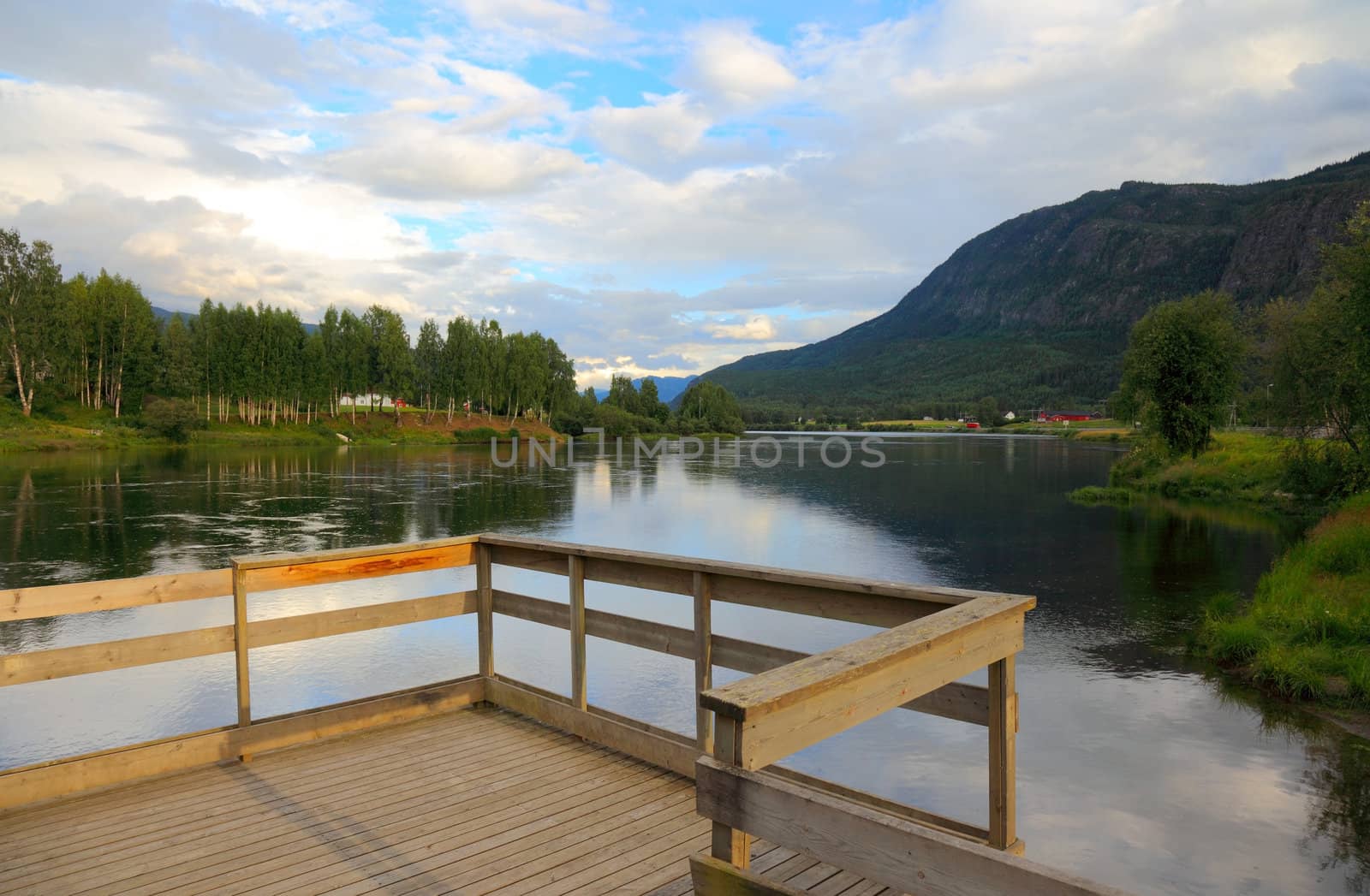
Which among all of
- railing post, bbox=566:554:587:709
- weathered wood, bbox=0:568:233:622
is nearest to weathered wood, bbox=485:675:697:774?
railing post, bbox=566:554:587:709

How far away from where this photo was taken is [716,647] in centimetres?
518

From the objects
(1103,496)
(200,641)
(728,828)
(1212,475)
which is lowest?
(1103,496)

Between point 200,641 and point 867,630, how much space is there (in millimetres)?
12200

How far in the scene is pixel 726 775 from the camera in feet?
7.47

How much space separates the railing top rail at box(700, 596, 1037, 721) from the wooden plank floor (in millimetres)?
1389

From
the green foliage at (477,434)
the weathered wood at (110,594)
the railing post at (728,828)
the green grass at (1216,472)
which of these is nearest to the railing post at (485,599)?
the weathered wood at (110,594)

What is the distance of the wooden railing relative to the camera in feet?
7.52

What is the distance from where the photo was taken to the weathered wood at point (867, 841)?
1822mm

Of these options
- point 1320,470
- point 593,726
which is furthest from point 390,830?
point 1320,470

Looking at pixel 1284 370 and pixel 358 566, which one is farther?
pixel 1284 370

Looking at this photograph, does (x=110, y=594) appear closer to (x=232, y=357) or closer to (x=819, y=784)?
(x=819, y=784)

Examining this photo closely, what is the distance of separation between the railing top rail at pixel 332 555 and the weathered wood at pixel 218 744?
107 centimetres

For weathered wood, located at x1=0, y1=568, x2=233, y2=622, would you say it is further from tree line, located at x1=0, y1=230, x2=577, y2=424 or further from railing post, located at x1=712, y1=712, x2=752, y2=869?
tree line, located at x1=0, y1=230, x2=577, y2=424

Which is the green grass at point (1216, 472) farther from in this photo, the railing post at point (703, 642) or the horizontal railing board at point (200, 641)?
the horizontal railing board at point (200, 641)
